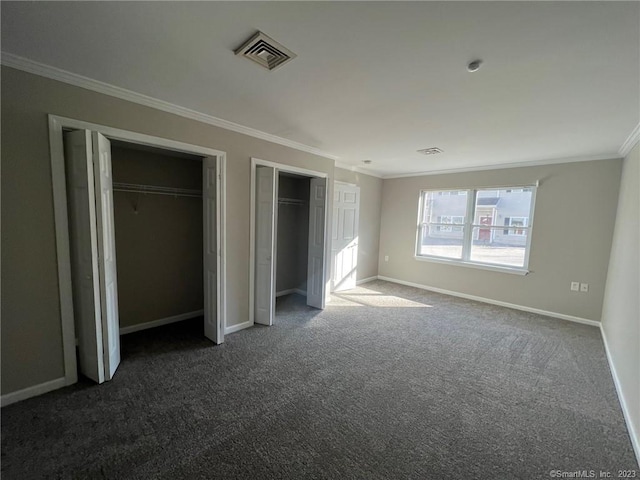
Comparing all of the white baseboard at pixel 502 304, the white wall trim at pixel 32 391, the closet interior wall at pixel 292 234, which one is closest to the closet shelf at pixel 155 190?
the closet interior wall at pixel 292 234

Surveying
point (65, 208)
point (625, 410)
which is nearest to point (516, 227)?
point (625, 410)

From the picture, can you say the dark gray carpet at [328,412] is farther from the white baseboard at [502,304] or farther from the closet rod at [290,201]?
the closet rod at [290,201]

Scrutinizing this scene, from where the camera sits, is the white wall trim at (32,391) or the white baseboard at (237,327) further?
the white baseboard at (237,327)

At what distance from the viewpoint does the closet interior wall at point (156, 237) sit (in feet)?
10.6

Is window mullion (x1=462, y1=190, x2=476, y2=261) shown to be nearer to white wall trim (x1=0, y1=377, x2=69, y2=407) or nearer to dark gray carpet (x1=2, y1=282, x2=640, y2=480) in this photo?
dark gray carpet (x1=2, y1=282, x2=640, y2=480)

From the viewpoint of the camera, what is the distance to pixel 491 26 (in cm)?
142

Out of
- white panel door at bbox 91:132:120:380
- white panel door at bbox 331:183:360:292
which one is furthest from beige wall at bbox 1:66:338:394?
white panel door at bbox 331:183:360:292

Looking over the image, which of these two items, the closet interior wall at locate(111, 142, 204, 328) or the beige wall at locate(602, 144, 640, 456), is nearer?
the beige wall at locate(602, 144, 640, 456)

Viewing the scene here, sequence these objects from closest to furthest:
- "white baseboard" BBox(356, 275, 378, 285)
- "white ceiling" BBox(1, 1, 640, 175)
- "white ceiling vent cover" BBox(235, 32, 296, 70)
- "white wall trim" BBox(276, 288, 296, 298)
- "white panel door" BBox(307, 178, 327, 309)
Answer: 1. "white ceiling" BBox(1, 1, 640, 175)
2. "white ceiling vent cover" BBox(235, 32, 296, 70)
3. "white panel door" BBox(307, 178, 327, 309)
4. "white wall trim" BBox(276, 288, 296, 298)
5. "white baseboard" BBox(356, 275, 378, 285)

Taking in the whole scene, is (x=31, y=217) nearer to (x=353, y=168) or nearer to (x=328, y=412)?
(x=328, y=412)

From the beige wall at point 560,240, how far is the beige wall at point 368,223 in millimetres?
1459

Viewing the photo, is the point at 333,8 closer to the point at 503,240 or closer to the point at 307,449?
the point at 307,449

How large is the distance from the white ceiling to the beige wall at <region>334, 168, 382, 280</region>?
278 centimetres

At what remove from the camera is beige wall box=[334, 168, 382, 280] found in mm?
5820
